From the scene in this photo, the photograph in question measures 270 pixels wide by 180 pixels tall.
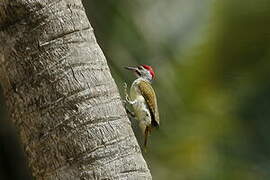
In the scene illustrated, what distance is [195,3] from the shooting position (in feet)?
35.8

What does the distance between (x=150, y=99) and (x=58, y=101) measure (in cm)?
256

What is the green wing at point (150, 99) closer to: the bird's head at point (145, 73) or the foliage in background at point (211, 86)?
the bird's head at point (145, 73)

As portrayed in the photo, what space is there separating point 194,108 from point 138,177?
18.9 ft

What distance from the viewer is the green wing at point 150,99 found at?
6332 millimetres

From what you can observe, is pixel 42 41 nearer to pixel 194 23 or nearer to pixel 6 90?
pixel 6 90

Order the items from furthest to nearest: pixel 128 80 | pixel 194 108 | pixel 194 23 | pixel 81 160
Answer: pixel 194 23, pixel 194 108, pixel 128 80, pixel 81 160

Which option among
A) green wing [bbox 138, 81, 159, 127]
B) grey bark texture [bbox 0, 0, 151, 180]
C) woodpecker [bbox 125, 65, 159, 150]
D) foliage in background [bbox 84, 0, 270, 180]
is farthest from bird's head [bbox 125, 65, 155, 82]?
grey bark texture [bbox 0, 0, 151, 180]


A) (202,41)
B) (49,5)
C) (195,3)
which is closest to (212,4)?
(202,41)

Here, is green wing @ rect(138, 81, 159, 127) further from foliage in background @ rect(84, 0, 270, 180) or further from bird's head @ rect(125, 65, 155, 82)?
foliage in background @ rect(84, 0, 270, 180)

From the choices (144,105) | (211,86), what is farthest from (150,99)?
(211,86)

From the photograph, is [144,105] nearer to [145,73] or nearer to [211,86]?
[145,73]

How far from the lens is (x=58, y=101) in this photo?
12.9 ft

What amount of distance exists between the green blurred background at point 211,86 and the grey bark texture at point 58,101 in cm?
529

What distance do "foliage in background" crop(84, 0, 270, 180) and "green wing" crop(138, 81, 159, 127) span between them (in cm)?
280
